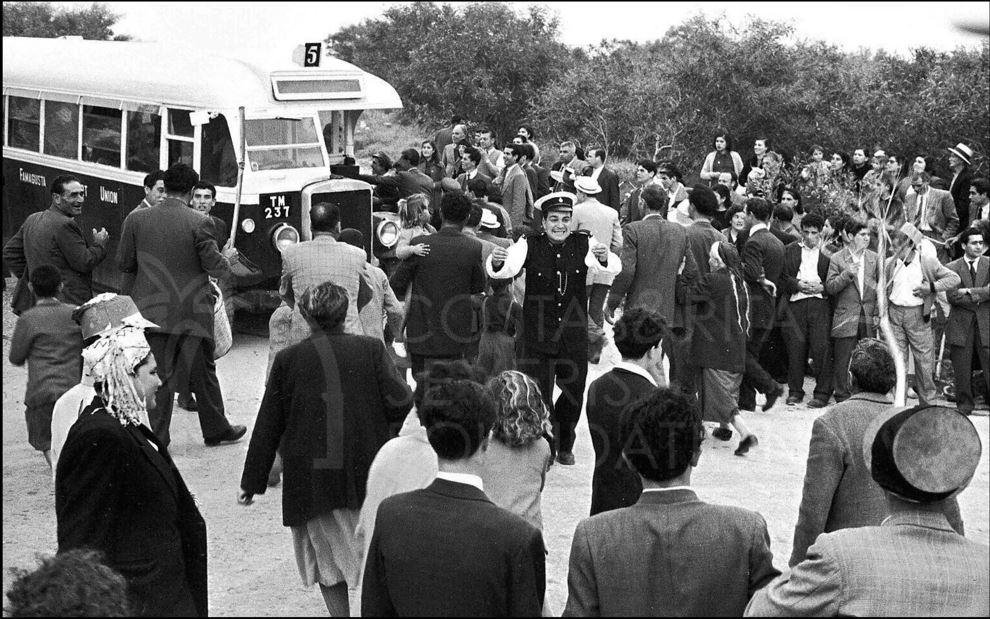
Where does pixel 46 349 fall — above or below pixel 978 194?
below

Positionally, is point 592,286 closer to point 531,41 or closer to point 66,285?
point 66,285

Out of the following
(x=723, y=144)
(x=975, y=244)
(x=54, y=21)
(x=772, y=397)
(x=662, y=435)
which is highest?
(x=54, y=21)

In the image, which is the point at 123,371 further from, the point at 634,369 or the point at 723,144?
the point at 723,144

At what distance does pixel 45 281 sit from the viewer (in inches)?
277

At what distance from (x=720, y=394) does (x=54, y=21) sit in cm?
2238

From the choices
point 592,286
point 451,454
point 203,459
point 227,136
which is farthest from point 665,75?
point 451,454

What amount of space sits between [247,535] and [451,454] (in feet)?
11.5

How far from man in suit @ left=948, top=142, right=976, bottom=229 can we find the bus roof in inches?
247

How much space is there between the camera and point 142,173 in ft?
37.8

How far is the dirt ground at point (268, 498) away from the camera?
5.88 meters

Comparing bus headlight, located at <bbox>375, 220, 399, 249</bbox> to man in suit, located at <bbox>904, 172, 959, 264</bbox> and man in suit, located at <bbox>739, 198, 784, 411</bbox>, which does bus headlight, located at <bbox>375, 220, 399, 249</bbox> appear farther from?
man in suit, located at <bbox>904, 172, 959, 264</bbox>

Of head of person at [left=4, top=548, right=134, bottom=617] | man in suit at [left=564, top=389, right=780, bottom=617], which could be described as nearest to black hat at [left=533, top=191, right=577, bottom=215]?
man in suit at [left=564, top=389, right=780, bottom=617]

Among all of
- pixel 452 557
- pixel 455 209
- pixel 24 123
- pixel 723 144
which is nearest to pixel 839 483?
pixel 452 557

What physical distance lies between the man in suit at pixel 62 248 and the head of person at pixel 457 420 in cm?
566
